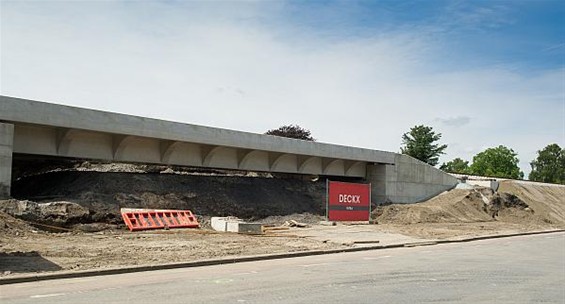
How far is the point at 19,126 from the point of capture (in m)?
23.1

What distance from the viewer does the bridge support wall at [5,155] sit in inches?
832

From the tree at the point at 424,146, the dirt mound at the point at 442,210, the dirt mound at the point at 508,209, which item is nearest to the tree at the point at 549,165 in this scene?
the tree at the point at 424,146

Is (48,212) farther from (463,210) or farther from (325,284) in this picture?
(463,210)

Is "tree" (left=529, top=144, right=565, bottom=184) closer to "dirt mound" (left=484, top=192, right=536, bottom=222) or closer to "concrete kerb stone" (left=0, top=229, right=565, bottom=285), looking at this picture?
"dirt mound" (left=484, top=192, right=536, bottom=222)

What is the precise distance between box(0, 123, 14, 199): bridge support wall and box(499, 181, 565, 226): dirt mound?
40.3 meters

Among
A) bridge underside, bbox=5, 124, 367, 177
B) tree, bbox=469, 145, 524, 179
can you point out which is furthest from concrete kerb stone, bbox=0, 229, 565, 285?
tree, bbox=469, 145, 524, 179

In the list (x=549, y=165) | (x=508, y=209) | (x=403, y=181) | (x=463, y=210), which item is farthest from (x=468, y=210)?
(x=549, y=165)

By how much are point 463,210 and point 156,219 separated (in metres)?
26.3

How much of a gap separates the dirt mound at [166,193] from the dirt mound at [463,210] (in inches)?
207

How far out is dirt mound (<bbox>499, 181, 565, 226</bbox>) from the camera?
163ft

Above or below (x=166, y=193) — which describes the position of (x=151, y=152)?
above

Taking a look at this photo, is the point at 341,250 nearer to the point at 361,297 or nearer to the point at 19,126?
the point at 361,297

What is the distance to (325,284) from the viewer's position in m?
11.6

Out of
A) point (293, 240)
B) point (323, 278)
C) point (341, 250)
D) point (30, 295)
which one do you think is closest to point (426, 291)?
point (323, 278)
